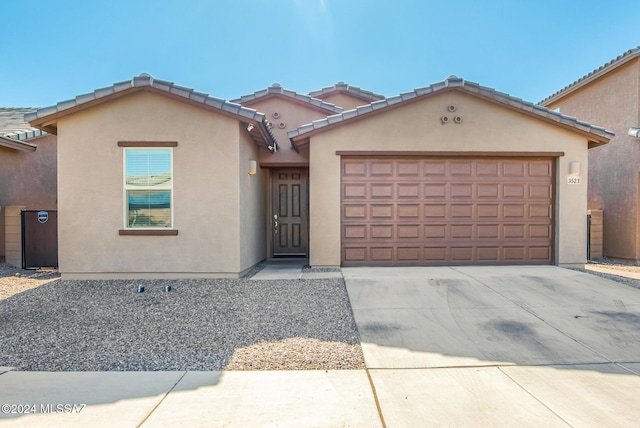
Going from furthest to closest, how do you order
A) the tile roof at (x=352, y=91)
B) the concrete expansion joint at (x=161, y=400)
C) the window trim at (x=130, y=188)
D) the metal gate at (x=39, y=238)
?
the tile roof at (x=352, y=91) < the metal gate at (x=39, y=238) < the window trim at (x=130, y=188) < the concrete expansion joint at (x=161, y=400)

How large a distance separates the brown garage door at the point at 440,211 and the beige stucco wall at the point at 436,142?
0.30 meters

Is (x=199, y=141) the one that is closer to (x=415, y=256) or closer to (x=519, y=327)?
(x=415, y=256)

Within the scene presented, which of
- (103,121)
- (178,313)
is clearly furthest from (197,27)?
(178,313)

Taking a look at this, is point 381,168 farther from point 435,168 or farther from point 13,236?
point 13,236

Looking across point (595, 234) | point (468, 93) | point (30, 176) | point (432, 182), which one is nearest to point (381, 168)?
point (432, 182)

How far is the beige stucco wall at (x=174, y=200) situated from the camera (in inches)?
297

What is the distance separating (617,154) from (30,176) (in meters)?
18.2

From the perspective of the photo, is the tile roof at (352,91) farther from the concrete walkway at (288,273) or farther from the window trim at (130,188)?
the window trim at (130,188)

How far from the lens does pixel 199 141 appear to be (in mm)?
7562

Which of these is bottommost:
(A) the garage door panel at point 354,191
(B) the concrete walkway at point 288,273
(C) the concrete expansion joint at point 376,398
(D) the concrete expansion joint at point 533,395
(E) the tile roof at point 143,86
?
(C) the concrete expansion joint at point 376,398

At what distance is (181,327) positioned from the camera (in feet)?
16.2

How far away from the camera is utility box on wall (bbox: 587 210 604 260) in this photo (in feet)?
36.1

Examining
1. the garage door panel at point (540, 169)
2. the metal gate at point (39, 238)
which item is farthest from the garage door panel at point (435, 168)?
the metal gate at point (39, 238)

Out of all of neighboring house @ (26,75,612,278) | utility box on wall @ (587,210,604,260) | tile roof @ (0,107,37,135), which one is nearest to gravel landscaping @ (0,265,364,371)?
neighboring house @ (26,75,612,278)
